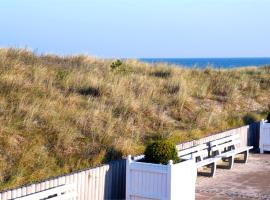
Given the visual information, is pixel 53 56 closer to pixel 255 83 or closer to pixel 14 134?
pixel 255 83

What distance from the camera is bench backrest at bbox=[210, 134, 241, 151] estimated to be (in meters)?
13.2

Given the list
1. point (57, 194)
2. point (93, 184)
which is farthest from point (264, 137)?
point (57, 194)

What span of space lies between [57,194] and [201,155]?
5002 millimetres

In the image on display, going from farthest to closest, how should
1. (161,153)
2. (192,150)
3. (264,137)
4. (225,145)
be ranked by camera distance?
(264,137) < (225,145) < (192,150) < (161,153)

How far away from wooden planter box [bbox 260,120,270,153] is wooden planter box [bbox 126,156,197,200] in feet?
20.9

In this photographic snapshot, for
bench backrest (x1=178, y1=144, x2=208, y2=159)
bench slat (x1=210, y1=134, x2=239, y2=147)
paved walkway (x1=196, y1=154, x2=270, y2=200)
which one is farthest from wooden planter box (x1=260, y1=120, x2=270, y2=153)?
bench backrest (x1=178, y1=144, x2=208, y2=159)

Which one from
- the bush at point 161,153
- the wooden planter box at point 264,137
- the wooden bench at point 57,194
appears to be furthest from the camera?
the wooden planter box at point 264,137

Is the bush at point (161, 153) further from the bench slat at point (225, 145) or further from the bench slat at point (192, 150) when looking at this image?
the bench slat at point (225, 145)

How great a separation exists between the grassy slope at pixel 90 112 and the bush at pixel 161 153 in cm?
128

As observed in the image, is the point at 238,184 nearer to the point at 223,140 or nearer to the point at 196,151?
the point at 196,151

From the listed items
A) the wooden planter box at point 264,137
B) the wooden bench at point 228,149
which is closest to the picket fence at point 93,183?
the wooden bench at point 228,149

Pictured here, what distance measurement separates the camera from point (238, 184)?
11.6 m

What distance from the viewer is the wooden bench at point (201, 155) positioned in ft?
38.0

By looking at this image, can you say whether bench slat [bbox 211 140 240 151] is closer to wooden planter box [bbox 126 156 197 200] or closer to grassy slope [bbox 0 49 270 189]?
grassy slope [bbox 0 49 270 189]
